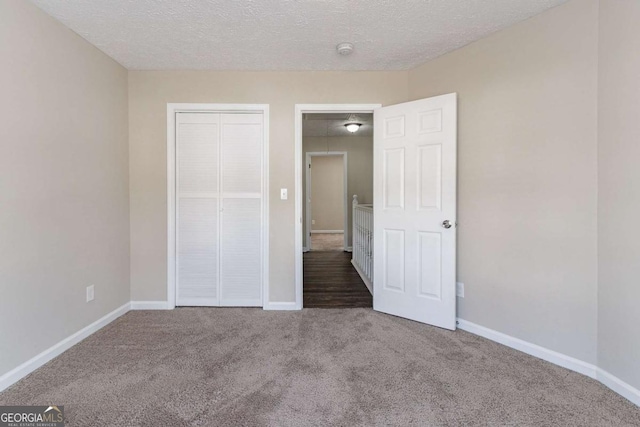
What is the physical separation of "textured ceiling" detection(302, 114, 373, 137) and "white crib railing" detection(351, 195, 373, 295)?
154cm

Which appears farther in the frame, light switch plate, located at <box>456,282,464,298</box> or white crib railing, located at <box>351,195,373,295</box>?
white crib railing, located at <box>351,195,373,295</box>

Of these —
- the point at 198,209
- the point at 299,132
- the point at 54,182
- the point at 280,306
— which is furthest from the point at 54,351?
the point at 299,132

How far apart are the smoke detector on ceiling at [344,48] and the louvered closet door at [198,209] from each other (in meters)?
1.35

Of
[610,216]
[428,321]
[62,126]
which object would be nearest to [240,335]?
[428,321]

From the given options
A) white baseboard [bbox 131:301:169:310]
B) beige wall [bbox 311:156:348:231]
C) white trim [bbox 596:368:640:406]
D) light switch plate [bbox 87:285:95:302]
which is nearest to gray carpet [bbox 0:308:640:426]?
white trim [bbox 596:368:640:406]

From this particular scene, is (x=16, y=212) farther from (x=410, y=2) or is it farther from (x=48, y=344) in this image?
(x=410, y=2)

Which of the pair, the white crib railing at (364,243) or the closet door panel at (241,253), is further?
the white crib railing at (364,243)

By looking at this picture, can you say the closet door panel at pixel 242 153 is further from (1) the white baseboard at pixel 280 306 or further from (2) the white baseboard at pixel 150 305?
(2) the white baseboard at pixel 150 305

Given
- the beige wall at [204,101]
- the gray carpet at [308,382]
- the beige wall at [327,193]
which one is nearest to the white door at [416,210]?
the gray carpet at [308,382]

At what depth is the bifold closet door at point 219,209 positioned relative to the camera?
2.96m

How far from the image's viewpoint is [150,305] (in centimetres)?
292

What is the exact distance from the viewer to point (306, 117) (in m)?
4.84

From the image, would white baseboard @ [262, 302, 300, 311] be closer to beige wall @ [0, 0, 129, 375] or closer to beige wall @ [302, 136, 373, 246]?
beige wall @ [0, 0, 129, 375]

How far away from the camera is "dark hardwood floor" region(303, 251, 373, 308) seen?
319 centimetres
